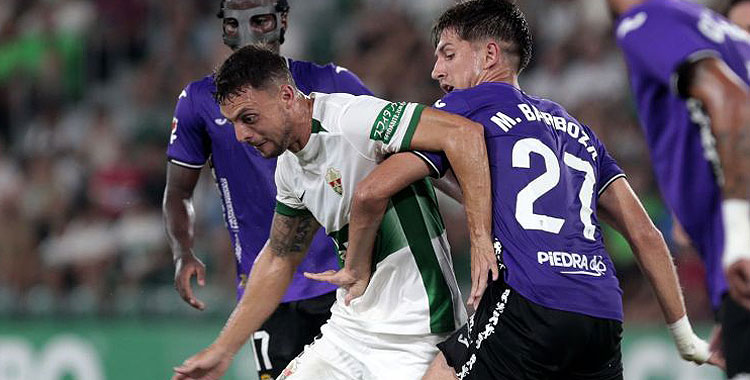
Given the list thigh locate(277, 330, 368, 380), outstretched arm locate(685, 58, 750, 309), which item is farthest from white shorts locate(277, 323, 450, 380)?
outstretched arm locate(685, 58, 750, 309)

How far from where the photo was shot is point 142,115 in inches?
526

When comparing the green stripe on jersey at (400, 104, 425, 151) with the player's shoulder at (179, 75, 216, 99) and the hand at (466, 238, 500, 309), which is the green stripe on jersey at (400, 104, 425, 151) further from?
the player's shoulder at (179, 75, 216, 99)

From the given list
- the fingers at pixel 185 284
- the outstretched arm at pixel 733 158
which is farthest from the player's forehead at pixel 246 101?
the fingers at pixel 185 284

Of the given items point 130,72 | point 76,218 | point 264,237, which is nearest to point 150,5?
point 130,72

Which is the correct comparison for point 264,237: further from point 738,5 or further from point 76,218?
point 76,218

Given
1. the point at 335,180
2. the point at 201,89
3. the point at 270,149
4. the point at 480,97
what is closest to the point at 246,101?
the point at 270,149

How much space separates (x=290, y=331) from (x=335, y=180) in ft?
5.12

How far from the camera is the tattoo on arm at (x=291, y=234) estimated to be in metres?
5.09

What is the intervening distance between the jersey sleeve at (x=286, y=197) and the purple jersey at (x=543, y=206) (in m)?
0.76

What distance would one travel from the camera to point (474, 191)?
173 inches

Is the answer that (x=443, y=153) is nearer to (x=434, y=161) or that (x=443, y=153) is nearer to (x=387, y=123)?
(x=434, y=161)

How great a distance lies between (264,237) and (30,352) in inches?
Answer: 205

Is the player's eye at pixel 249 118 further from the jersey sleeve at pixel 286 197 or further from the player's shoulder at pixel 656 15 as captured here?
the player's shoulder at pixel 656 15

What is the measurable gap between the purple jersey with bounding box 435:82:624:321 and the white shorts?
552mm
